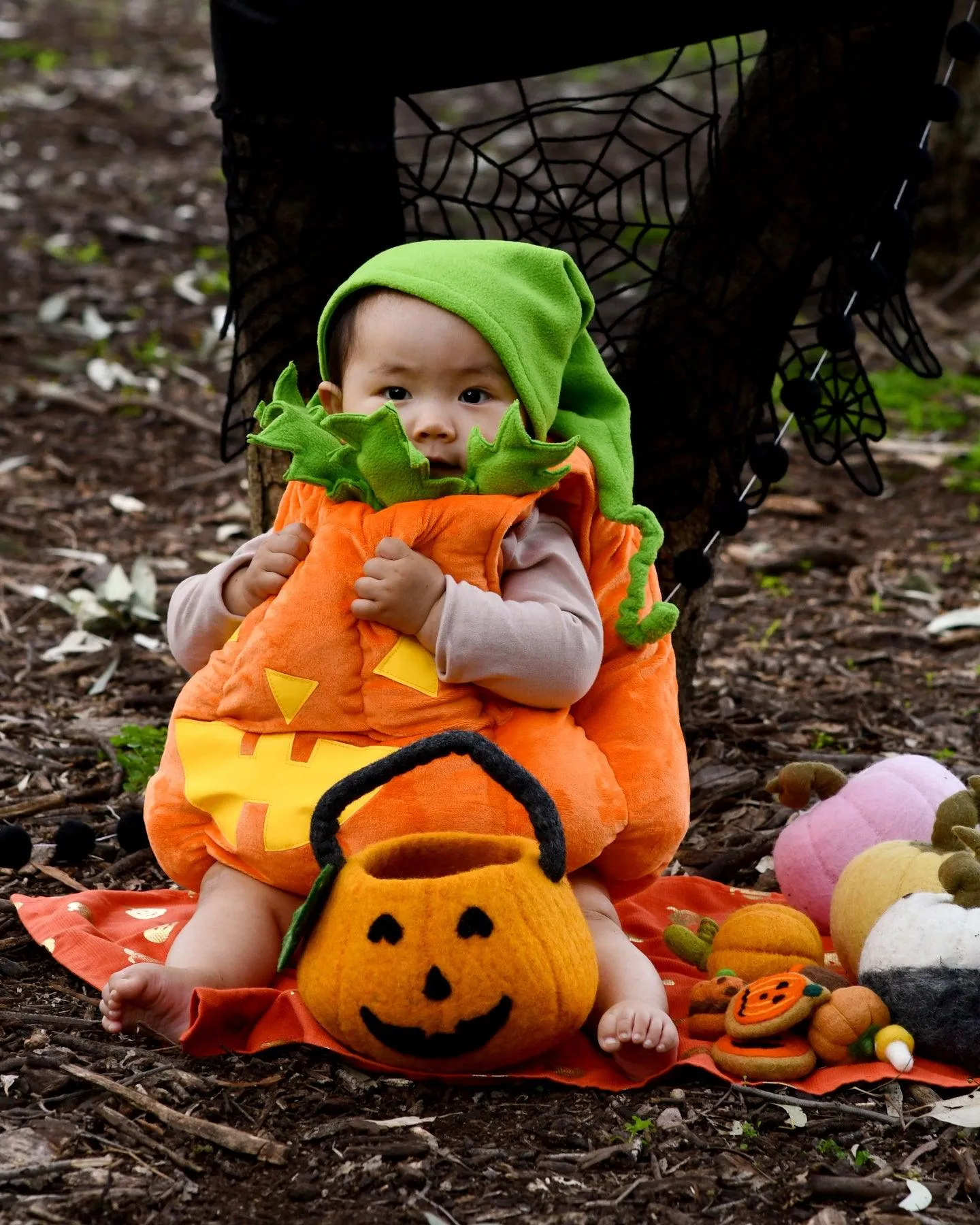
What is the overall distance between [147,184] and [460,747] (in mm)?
6456

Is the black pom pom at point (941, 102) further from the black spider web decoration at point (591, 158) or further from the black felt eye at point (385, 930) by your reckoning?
the black felt eye at point (385, 930)

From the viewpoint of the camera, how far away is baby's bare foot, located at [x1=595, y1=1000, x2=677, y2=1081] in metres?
2.04

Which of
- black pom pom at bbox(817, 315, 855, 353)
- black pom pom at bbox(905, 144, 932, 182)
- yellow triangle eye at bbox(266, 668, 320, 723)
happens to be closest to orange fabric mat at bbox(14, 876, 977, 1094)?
yellow triangle eye at bbox(266, 668, 320, 723)

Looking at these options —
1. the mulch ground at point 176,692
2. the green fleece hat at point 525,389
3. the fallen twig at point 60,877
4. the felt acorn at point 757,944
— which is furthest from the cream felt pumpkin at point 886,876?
the fallen twig at point 60,877

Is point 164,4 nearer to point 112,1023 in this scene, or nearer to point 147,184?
point 147,184

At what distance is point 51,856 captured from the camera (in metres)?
2.83

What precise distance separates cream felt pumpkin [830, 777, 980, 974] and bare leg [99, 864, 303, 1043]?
870 mm

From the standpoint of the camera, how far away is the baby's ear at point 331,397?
245cm

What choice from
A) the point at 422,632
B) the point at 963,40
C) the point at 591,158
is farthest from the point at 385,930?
the point at 591,158

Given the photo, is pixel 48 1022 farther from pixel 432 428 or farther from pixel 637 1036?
pixel 432 428

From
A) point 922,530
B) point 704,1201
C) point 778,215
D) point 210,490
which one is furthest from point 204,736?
point 922,530

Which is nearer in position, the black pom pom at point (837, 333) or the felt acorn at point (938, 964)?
the felt acorn at point (938, 964)

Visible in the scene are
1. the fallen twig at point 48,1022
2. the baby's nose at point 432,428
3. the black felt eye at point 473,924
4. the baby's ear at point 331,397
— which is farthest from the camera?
the baby's ear at point 331,397

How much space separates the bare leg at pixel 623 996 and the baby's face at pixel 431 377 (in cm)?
74
